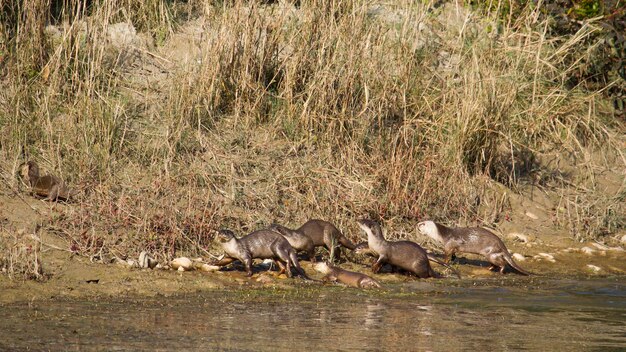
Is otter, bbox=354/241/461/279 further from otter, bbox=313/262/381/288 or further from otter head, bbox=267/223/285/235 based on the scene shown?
otter head, bbox=267/223/285/235

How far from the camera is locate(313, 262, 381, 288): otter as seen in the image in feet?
26.5

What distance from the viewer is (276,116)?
10289mm

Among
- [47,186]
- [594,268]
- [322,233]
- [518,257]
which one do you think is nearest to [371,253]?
[322,233]

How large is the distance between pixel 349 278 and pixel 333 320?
1.32 metres

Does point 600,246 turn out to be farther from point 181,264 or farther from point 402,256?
point 181,264

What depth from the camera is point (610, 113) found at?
12.4m

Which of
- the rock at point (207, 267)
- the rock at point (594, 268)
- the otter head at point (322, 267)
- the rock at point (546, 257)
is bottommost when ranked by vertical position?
the rock at point (546, 257)

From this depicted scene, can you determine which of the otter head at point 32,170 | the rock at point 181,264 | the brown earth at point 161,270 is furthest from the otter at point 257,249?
the otter head at point 32,170

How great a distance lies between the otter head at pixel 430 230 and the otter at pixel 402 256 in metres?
0.63

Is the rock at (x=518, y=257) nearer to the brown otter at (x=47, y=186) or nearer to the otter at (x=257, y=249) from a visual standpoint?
the otter at (x=257, y=249)

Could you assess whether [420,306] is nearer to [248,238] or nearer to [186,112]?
[248,238]

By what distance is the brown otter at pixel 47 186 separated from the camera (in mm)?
8766

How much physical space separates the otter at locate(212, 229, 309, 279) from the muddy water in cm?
28

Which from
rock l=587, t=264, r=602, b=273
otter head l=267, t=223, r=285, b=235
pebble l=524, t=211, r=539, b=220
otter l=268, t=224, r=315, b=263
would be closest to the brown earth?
rock l=587, t=264, r=602, b=273
